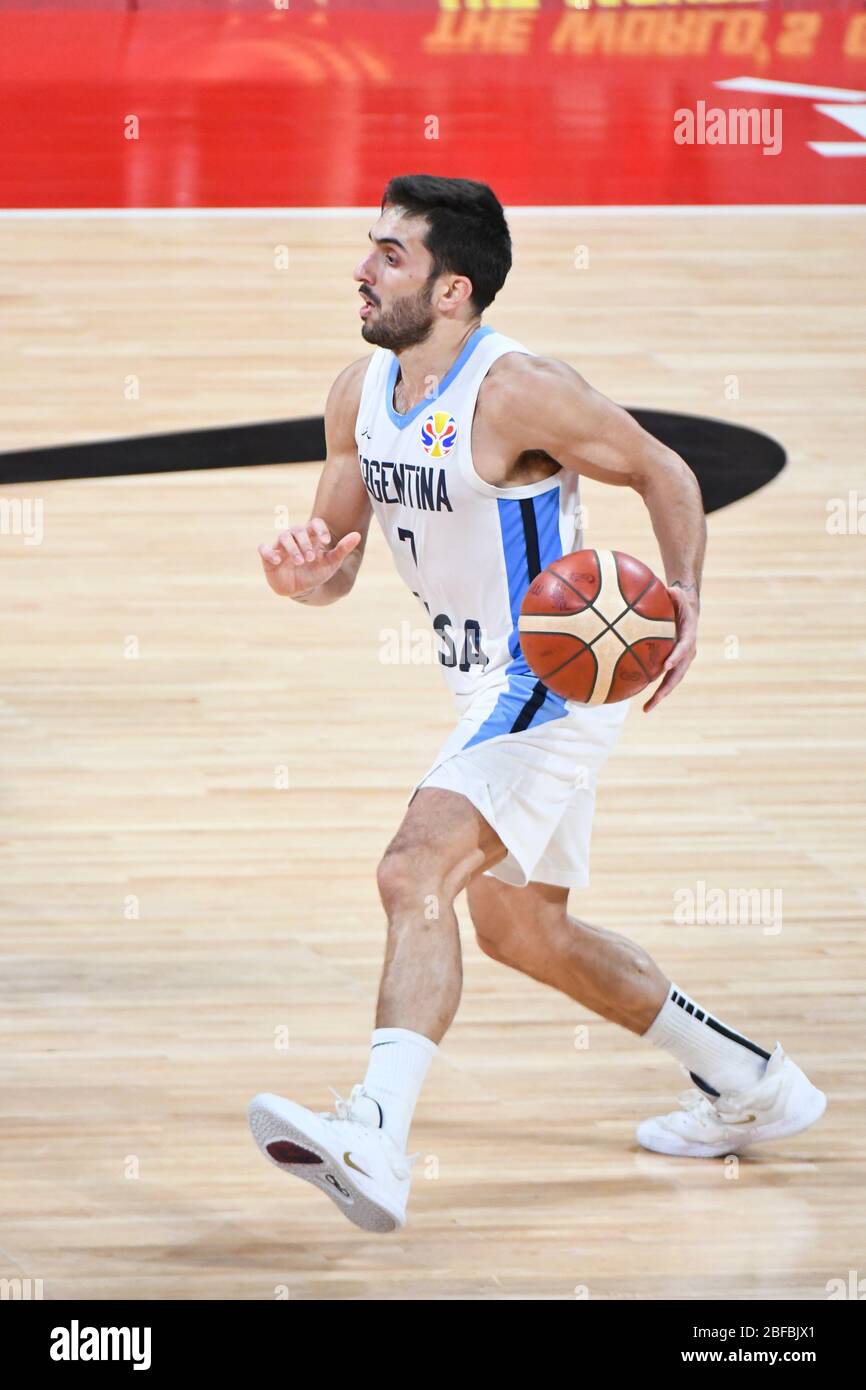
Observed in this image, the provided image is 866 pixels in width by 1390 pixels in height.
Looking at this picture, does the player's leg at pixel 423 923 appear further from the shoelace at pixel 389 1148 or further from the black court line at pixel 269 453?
the black court line at pixel 269 453

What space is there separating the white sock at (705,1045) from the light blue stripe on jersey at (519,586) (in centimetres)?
71

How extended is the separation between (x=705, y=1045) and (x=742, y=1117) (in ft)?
0.58

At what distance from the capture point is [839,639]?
7867 mm

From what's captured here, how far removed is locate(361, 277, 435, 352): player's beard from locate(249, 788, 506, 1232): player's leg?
92 cm

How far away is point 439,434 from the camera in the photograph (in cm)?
436

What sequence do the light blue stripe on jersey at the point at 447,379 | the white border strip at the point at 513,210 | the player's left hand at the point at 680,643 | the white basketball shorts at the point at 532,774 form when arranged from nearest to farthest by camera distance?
the player's left hand at the point at 680,643, the white basketball shorts at the point at 532,774, the light blue stripe on jersey at the point at 447,379, the white border strip at the point at 513,210

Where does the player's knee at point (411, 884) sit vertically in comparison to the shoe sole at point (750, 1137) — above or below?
above

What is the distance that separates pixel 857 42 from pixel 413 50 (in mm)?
3779

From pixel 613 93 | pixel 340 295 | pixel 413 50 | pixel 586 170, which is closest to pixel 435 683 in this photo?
pixel 340 295

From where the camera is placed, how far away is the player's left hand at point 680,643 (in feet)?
13.3

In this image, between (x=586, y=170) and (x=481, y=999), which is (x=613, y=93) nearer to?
(x=586, y=170)

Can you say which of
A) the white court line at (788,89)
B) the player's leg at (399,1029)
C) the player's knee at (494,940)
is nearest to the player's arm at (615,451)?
the player's leg at (399,1029)

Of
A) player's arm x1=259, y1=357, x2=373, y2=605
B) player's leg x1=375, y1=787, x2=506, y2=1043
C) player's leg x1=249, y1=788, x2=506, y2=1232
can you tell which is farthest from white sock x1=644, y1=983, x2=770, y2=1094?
player's arm x1=259, y1=357, x2=373, y2=605

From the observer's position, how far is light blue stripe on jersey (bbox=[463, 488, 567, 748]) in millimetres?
4320
